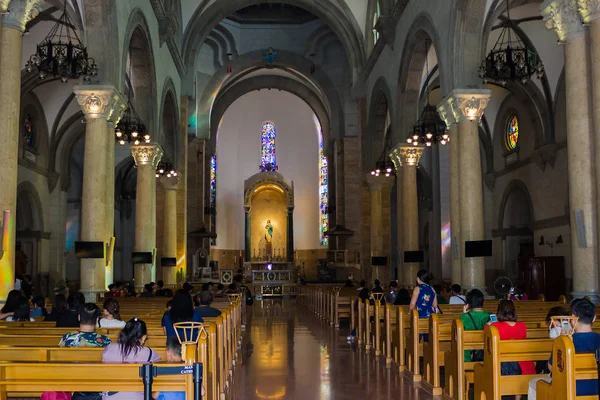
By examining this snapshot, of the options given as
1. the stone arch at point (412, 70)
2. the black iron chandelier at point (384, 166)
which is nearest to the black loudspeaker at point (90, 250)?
the stone arch at point (412, 70)

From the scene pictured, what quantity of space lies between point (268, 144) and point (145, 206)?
88.1ft

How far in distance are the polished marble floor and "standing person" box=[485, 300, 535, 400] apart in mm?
1457

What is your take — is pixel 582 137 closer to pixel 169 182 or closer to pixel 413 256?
pixel 413 256

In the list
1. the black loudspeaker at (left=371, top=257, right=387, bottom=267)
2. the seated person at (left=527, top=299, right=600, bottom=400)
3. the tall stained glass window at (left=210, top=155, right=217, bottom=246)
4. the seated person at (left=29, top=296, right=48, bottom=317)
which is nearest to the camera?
the seated person at (left=527, top=299, right=600, bottom=400)

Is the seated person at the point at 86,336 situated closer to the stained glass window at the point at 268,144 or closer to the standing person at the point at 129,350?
the standing person at the point at 129,350

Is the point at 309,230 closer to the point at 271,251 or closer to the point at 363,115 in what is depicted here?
the point at 271,251

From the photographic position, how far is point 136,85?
20.9 meters

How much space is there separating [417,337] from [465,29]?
8.97 m

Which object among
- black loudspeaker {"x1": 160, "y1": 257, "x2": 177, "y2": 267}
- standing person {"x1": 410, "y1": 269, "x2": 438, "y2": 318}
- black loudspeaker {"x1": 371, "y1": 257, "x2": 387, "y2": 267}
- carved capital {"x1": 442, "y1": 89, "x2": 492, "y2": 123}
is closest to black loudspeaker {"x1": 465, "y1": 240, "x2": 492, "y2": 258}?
carved capital {"x1": 442, "y1": 89, "x2": 492, "y2": 123}

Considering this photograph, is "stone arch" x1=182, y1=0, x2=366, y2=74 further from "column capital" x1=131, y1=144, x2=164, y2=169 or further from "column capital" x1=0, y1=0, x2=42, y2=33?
"column capital" x1=0, y1=0, x2=42, y2=33

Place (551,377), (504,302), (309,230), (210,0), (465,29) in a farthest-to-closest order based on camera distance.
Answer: (309,230)
(210,0)
(465,29)
(504,302)
(551,377)

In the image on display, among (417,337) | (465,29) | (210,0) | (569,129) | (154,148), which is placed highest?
(210,0)

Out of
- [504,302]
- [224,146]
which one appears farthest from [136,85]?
[224,146]

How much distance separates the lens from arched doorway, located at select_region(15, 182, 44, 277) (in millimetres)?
25516
